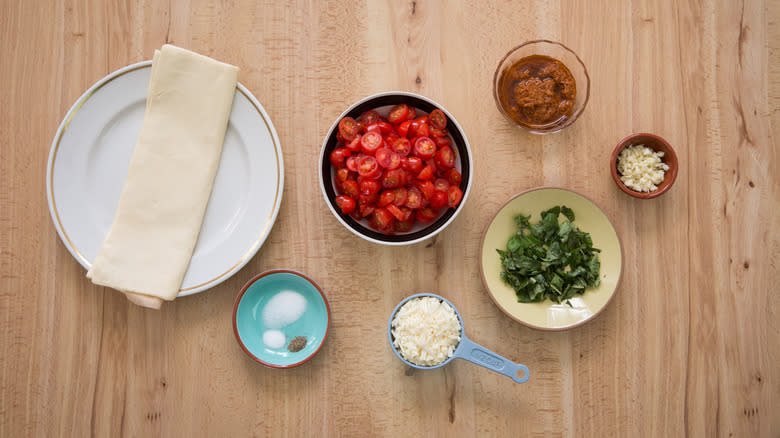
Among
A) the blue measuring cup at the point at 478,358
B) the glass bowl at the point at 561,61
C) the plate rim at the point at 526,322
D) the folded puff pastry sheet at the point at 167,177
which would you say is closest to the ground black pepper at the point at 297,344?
the blue measuring cup at the point at 478,358

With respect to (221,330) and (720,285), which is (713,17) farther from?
(221,330)

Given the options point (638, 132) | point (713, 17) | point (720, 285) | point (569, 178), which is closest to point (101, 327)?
point (569, 178)

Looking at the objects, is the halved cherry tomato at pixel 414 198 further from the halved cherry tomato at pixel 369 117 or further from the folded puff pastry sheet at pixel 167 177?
the folded puff pastry sheet at pixel 167 177

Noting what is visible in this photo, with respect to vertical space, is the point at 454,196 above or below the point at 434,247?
above

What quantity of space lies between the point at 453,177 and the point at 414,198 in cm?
13

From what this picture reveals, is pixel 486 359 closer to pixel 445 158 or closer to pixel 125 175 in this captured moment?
pixel 445 158

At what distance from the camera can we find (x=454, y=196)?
1.35 metres

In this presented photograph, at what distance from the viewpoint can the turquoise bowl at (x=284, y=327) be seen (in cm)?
144

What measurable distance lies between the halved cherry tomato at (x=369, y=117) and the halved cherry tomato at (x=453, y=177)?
0.84 ft

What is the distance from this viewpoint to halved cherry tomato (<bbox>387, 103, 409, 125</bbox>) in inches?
54.2

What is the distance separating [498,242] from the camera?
4.87 ft

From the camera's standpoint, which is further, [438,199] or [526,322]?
[526,322]

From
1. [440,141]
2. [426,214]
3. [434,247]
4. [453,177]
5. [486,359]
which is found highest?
[440,141]

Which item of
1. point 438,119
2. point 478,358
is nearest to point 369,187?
point 438,119
